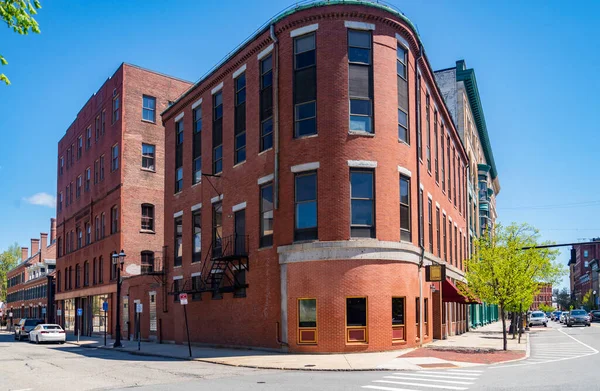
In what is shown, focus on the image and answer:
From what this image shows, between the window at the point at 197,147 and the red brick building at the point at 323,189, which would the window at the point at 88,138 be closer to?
the window at the point at 197,147

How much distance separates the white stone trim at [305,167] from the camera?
24.9 m

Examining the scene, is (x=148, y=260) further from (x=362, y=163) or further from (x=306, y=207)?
(x=362, y=163)

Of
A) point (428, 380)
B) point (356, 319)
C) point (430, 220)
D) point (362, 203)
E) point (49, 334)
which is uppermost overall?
point (362, 203)

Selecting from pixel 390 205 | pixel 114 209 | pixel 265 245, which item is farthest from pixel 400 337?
pixel 114 209

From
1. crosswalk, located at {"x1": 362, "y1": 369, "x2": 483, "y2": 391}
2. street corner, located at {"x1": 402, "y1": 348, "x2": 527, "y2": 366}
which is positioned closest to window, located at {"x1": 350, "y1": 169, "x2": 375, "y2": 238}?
street corner, located at {"x1": 402, "y1": 348, "x2": 527, "y2": 366}

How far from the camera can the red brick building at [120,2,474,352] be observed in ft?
79.0

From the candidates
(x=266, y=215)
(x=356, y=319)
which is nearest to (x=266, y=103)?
(x=266, y=215)

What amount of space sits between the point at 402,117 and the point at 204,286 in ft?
44.4

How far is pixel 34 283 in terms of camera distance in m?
84.6

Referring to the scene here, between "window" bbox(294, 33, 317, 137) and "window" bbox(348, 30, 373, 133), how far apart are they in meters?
1.59

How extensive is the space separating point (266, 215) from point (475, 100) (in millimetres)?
44068

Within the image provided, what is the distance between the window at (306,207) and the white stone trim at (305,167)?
0.26m

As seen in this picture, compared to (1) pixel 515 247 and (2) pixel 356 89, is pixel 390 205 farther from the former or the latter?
(1) pixel 515 247

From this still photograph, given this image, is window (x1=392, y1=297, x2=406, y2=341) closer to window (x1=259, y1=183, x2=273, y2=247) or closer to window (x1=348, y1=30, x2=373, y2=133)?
window (x1=259, y1=183, x2=273, y2=247)
